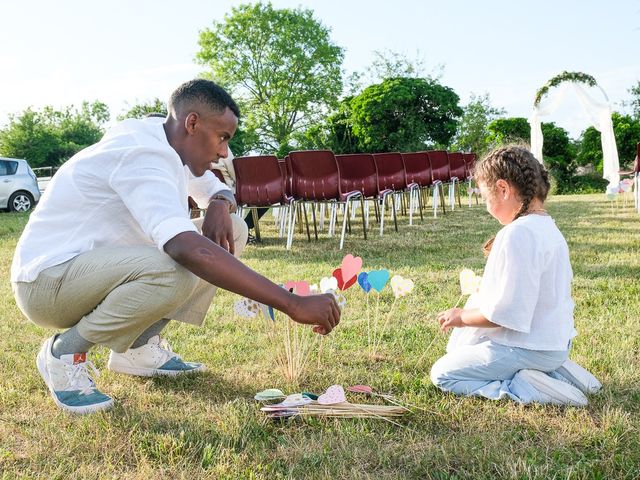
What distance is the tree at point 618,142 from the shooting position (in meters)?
19.6

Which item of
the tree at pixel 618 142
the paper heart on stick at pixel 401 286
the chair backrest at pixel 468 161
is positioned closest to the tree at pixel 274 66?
the tree at pixel 618 142

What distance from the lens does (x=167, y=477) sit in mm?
1716

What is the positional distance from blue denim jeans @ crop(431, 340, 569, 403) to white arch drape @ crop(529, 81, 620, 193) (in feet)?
43.7

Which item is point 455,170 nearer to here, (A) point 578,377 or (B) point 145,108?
(A) point 578,377

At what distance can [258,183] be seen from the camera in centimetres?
679

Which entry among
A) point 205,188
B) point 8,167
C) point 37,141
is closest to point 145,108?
point 37,141

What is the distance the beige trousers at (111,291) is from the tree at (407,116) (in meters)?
23.1

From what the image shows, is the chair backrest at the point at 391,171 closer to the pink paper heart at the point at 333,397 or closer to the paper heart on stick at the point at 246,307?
the paper heart on stick at the point at 246,307

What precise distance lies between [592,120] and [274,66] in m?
21.8

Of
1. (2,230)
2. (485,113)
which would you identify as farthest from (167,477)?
(485,113)

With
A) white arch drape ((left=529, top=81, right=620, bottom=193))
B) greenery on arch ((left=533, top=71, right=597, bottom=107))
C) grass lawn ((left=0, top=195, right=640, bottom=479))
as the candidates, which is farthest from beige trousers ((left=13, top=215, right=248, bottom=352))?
greenery on arch ((left=533, top=71, right=597, bottom=107))

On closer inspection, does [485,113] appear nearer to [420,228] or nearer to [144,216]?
[420,228]

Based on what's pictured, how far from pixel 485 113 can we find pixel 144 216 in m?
27.1

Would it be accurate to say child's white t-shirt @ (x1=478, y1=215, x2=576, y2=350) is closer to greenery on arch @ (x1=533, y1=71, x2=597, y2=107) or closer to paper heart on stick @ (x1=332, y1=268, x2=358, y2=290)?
paper heart on stick @ (x1=332, y1=268, x2=358, y2=290)
